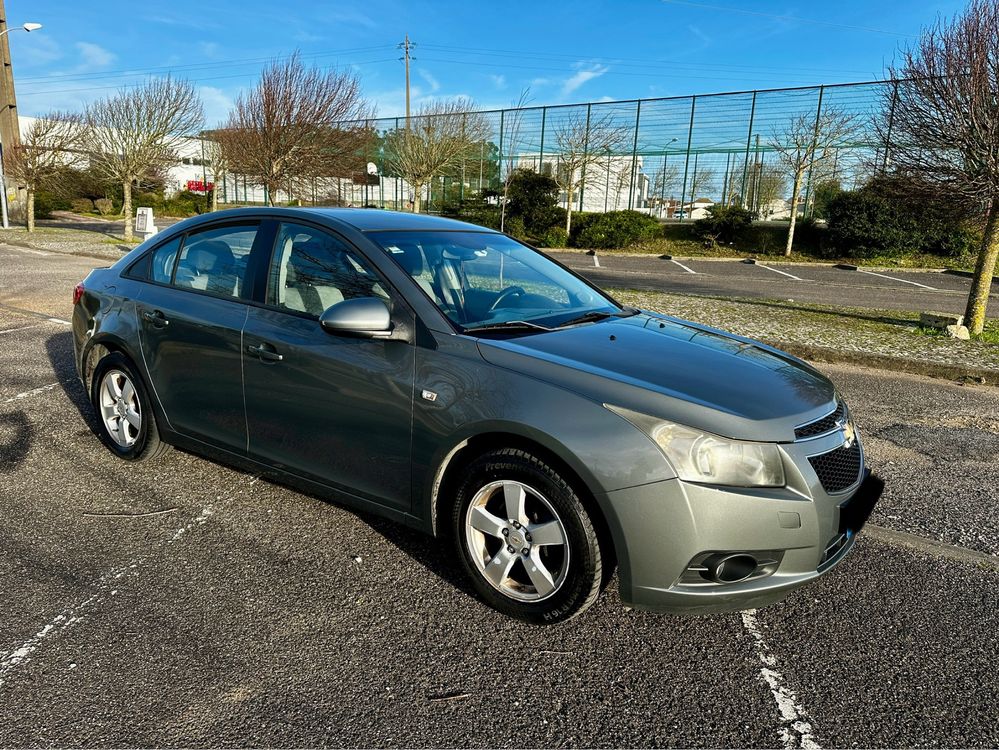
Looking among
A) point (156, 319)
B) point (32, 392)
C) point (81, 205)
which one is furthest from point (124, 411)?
point (81, 205)

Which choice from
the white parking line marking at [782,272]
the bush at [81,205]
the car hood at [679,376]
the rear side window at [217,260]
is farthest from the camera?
the bush at [81,205]

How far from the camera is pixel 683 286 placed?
16172mm

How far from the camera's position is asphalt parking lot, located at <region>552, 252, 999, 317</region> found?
14789mm

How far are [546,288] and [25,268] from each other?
15643mm

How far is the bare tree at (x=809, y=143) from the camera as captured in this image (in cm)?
2680

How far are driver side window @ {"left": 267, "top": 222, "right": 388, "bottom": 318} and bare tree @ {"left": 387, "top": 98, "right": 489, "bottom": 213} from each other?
27.4 m

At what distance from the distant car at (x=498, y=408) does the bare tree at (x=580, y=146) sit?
27594 millimetres

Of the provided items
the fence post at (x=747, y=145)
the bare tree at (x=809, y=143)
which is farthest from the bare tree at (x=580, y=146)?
the bare tree at (x=809, y=143)

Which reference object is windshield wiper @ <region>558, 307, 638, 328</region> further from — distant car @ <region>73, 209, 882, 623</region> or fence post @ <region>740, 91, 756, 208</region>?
fence post @ <region>740, 91, 756, 208</region>

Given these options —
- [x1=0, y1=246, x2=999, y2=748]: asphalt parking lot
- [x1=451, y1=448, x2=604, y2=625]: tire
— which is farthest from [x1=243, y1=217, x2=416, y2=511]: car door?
[x1=0, y1=246, x2=999, y2=748]: asphalt parking lot

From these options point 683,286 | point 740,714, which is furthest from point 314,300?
point 683,286

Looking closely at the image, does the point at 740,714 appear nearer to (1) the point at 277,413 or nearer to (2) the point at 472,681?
(2) the point at 472,681

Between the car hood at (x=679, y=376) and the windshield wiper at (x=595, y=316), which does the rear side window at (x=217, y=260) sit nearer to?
the car hood at (x=679, y=376)

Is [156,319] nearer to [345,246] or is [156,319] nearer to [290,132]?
[345,246]
